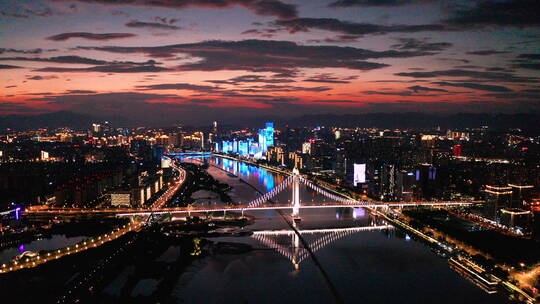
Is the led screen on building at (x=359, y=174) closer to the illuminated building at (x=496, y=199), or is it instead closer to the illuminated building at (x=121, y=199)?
the illuminated building at (x=496, y=199)

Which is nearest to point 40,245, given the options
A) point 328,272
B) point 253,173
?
point 328,272

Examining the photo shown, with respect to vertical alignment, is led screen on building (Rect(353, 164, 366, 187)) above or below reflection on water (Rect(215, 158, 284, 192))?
above

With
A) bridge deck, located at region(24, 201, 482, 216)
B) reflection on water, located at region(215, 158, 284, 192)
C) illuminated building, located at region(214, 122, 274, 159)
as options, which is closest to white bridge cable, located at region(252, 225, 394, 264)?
bridge deck, located at region(24, 201, 482, 216)

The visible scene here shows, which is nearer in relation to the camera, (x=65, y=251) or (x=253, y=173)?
(x=65, y=251)

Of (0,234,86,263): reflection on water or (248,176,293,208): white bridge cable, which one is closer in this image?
(0,234,86,263): reflection on water

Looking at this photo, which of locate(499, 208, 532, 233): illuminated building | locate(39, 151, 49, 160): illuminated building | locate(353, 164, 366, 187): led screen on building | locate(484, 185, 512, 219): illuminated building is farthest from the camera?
locate(39, 151, 49, 160): illuminated building

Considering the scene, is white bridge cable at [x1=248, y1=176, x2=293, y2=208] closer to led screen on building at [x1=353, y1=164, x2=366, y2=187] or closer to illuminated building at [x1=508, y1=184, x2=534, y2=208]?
led screen on building at [x1=353, y1=164, x2=366, y2=187]

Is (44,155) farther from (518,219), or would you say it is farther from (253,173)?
(518,219)

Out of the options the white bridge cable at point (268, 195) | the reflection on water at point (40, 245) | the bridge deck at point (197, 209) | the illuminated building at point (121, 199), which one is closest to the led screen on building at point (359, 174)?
the white bridge cable at point (268, 195)

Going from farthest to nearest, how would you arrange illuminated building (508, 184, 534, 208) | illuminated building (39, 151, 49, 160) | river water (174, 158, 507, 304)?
1. illuminated building (39, 151, 49, 160)
2. illuminated building (508, 184, 534, 208)
3. river water (174, 158, 507, 304)
